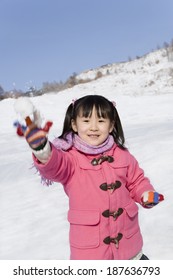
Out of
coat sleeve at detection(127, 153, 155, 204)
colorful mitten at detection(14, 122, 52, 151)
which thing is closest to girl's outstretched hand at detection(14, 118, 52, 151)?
colorful mitten at detection(14, 122, 52, 151)

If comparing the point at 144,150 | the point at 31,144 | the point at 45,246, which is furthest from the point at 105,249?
the point at 144,150

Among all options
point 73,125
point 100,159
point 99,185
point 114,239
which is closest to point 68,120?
point 73,125

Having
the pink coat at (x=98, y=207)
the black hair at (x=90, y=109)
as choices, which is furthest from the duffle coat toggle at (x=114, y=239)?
the black hair at (x=90, y=109)

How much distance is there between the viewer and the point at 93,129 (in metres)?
2.14

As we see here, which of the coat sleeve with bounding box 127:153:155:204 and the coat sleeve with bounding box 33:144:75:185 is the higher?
the coat sleeve with bounding box 33:144:75:185

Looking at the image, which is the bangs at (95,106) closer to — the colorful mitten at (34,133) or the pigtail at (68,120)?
the pigtail at (68,120)

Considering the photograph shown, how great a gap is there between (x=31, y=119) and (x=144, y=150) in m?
5.76

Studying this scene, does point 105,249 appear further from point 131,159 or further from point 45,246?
point 45,246

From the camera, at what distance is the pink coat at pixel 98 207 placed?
81.8 inches

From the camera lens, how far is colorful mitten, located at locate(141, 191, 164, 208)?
2.12 meters

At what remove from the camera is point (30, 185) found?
6.23 m

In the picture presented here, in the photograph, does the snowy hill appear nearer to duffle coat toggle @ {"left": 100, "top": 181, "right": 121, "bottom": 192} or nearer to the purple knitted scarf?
the purple knitted scarf

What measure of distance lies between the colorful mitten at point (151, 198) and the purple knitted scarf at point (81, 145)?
12.2 inches

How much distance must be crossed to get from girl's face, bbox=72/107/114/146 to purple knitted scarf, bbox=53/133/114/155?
21 mm
